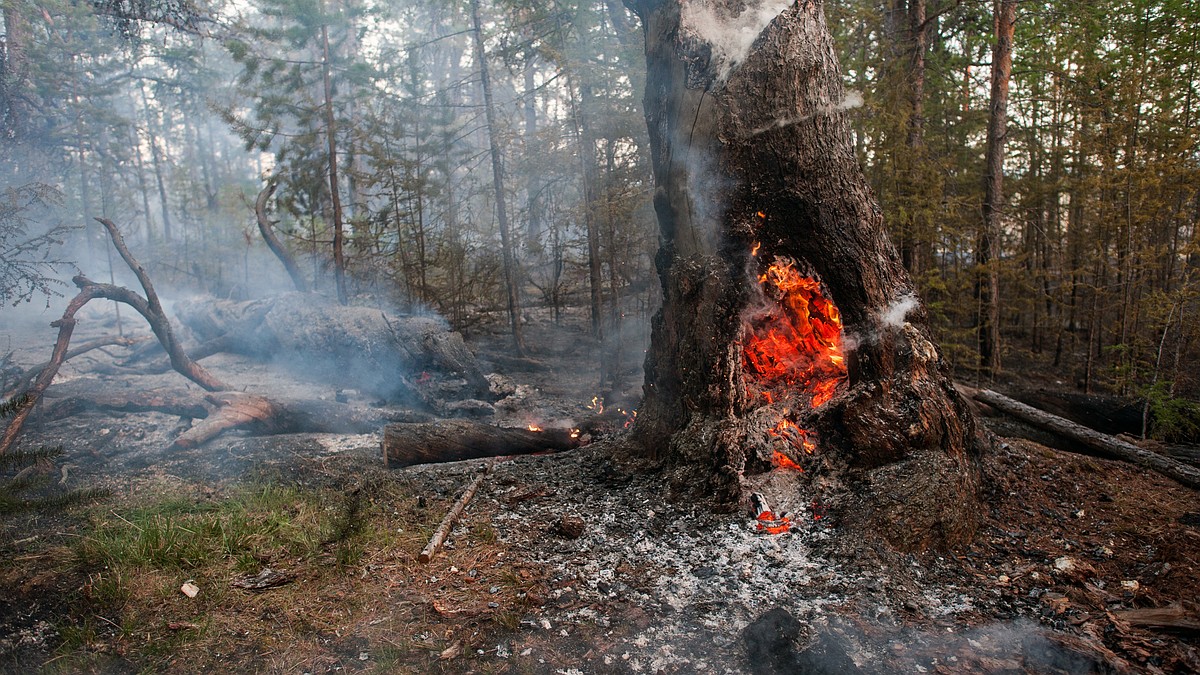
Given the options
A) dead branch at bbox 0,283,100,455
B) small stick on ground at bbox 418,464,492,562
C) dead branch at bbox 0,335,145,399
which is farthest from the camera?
dead branch at bbox 0,335,145,399

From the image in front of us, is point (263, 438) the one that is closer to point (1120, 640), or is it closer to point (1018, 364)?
point (1120, 640)

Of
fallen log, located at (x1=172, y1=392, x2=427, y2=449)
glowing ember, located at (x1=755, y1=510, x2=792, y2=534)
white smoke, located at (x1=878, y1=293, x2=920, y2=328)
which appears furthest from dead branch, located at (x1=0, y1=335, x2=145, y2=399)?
white smoke, located at (x1=878, y1=293, x2=920, y2=328)

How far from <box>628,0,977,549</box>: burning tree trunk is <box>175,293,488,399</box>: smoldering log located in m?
5.89

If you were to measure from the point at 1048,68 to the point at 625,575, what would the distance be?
1048cm

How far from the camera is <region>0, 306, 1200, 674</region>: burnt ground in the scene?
11.0 ft

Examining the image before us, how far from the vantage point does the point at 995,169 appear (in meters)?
10.2

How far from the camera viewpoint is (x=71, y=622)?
3621 millimetres

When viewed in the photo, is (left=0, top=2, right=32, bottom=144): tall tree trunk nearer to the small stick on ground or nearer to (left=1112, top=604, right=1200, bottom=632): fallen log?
the small stick on ground

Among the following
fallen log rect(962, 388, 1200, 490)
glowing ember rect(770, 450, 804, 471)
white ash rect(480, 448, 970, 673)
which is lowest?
white ash rect(480, 448, 970, 673)

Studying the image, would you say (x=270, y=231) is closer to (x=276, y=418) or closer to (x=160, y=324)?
(x=160, y=324)

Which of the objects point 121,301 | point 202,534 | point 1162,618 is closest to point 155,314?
point 121,301

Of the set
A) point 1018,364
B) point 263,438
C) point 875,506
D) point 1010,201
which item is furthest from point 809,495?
point 1010,201

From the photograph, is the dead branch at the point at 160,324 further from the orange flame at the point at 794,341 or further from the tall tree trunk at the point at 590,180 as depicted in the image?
the orange flame at the point at 794,341

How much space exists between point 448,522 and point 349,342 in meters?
7.37
